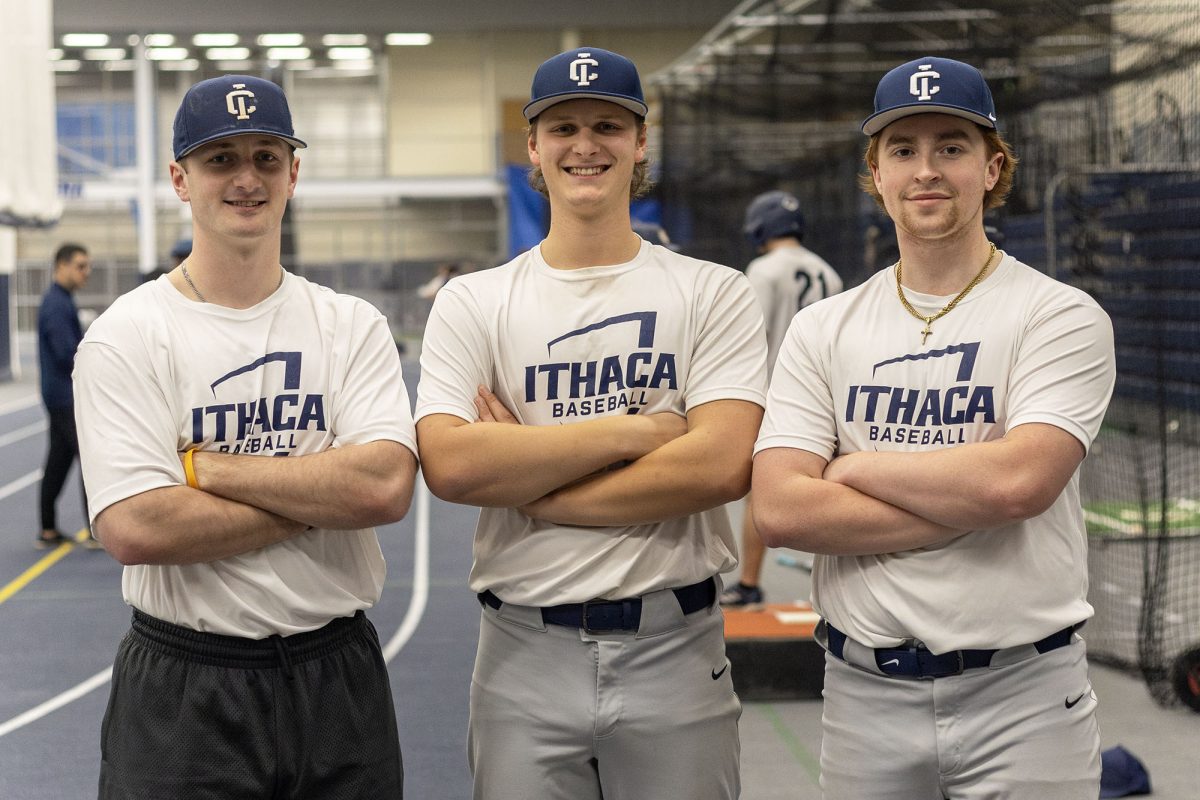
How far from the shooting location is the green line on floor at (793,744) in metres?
4.92

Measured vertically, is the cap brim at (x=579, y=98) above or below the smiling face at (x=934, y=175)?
above

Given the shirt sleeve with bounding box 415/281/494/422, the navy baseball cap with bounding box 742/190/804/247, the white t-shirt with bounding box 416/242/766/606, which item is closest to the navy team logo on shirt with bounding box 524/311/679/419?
the white t-shirt with bounding box 416/242/766/606

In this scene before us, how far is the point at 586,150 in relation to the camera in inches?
104

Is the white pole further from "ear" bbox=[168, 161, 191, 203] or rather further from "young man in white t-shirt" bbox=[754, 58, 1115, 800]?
"young man in white t-shirt" bbox=[754, 58, 1115, 800]

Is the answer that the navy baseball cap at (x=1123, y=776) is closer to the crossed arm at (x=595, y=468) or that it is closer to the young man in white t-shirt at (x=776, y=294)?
the young man in white t-shirt at (x=776, y=294)

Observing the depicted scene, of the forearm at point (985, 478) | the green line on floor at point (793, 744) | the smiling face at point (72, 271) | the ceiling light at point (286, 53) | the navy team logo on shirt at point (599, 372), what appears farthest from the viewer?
the ceiling light at point (286, 53)

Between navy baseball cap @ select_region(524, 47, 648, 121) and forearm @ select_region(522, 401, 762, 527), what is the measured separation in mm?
707

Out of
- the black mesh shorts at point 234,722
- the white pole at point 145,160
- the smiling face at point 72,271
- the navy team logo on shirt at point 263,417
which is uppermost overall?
the white pole at point 145,160

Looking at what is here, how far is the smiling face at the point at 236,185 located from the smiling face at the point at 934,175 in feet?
4.04

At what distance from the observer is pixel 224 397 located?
2.54 m

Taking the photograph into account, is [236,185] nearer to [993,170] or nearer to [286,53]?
[993,170]

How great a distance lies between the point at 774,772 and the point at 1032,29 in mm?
9077

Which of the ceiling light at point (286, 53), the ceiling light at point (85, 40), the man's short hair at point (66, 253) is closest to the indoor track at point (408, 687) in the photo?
the man's short hair at point (66, 253)

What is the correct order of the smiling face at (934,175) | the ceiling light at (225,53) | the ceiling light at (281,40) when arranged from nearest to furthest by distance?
the smiling face at (934,175) < the ceiling light at (281,40) < the ceiling light at (225,53)
